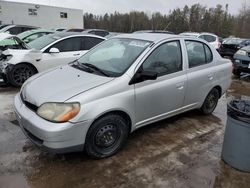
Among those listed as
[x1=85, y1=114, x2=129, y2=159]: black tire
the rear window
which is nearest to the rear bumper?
[x1=85, y1=114, x2=129, y2=159]: black tire

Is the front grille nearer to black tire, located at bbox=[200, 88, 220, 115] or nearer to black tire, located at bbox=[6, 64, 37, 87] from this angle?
black tire, located at bbox=[200, 88, 220, 115]

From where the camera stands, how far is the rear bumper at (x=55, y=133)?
3139 mm

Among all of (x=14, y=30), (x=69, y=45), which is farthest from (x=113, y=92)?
(x=14, y=30)

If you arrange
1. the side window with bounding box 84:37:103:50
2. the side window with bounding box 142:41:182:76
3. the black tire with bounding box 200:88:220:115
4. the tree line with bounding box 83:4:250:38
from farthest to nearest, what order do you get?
the tree line with bounding box 83:4:250:38 → the side window with bounding box 84:37:103:50 → the black tire with bounding box 200:88:220:115 → the side window with bounding box 142:41:182:76

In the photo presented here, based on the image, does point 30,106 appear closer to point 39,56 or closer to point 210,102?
point 210,102

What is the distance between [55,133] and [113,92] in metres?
0.90

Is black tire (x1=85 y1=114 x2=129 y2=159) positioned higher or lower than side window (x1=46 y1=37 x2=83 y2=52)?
lower

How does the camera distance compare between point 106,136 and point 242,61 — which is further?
point 242,61

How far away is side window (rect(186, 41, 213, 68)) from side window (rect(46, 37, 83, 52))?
3987 mm

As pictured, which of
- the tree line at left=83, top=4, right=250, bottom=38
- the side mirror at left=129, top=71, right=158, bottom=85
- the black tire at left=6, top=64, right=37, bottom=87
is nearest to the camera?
the side mirror at left=129, top=71, right=158, bottom=85

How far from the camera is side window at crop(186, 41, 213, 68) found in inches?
185

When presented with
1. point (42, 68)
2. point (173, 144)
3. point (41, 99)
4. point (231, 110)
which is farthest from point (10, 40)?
point (231, 110)

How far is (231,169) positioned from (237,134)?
0.52m

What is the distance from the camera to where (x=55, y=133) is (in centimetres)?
312
